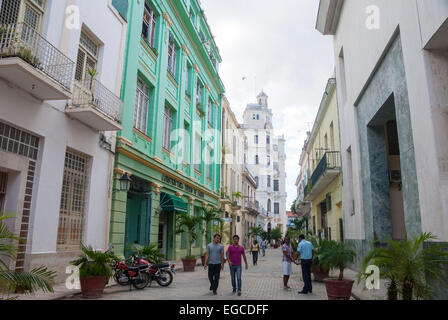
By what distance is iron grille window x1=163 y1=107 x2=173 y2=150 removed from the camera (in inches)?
717

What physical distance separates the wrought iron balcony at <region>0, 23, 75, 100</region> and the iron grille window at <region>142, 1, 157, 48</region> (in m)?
7.03

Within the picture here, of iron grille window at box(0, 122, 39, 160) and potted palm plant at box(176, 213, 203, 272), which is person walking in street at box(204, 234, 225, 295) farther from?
potted palm plant at box(176, 213, 203, 272)

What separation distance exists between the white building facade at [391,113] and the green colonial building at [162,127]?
25.4 feet

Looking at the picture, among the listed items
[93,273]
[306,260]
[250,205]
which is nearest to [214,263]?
[306,260]

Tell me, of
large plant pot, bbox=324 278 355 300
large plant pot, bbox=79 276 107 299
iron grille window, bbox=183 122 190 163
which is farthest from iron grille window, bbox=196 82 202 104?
large plant pot, bbox=324 278 355 300

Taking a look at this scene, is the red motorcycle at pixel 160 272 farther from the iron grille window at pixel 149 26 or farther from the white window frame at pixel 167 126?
the iron grille window at pixel 149 26

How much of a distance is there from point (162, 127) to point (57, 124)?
7.58 m

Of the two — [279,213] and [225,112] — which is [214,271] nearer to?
[225,112]

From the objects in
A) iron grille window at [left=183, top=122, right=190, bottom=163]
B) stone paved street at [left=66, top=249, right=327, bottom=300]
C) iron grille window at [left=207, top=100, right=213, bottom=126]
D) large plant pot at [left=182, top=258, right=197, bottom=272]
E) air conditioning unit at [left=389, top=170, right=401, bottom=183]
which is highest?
iron grille window at [left=207, top=100, right=213, bottom=126]

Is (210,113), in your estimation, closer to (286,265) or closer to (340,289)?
(286,265)

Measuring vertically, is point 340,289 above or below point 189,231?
below

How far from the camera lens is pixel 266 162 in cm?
6494

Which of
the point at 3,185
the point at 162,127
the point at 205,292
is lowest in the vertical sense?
the point at 205,292

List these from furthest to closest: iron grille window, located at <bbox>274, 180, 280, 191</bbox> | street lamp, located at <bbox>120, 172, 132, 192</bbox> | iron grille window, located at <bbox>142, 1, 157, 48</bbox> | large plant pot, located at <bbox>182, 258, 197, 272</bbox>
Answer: iron grille window, located at <bbox>274, 180, 280, 191</bbox> < iron grille window, located at <bbox>142, 1, 157, 48</bbox> < large plant pot, located at <bbox>182, 258, 197, 272</bbox> < street lamp, located at <bbox>120, 172, 132, 192</bbox>
